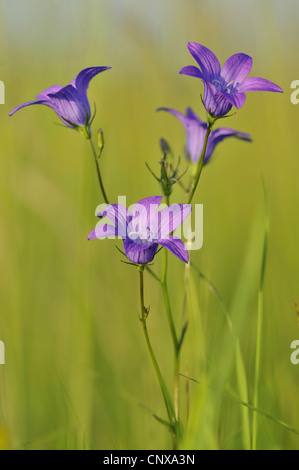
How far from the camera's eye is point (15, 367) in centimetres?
178

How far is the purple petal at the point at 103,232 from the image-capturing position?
0.94 m

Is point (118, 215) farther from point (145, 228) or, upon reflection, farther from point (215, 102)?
point (215, 102)

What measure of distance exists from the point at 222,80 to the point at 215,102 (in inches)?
4.3

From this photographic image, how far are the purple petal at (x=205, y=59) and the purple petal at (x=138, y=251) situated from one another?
14.5 inches

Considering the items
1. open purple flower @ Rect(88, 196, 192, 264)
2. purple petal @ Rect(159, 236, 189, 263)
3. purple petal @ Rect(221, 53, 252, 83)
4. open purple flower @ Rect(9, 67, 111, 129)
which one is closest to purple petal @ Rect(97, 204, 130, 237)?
open purple flower @ Rect(88, 196, 192, 264)

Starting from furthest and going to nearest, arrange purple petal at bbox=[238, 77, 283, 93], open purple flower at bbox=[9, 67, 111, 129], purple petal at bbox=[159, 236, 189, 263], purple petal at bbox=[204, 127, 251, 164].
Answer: purple petal at bbox=[204, 127, 251, 164] < open purple flower at bbox=[9, 67, 111, 129] < purple petal at bbox=[238, 77, 283, 93] < purple petal at bbox=[159, 236, 189, 263]

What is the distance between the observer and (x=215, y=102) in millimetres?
1058

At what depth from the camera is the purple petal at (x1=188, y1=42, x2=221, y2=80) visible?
1.01m

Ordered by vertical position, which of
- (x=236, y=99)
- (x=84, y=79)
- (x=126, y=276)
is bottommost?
(x=126, y=276)

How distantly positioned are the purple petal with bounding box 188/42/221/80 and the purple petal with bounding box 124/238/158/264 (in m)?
0.37

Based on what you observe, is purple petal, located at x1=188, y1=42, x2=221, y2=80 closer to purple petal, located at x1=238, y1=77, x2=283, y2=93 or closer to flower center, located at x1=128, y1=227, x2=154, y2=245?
purple petal, located at x1=238, y1=77, x2=283, y2=93

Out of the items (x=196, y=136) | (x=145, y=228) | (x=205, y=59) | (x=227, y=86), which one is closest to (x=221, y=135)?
(x=196, y=136)
